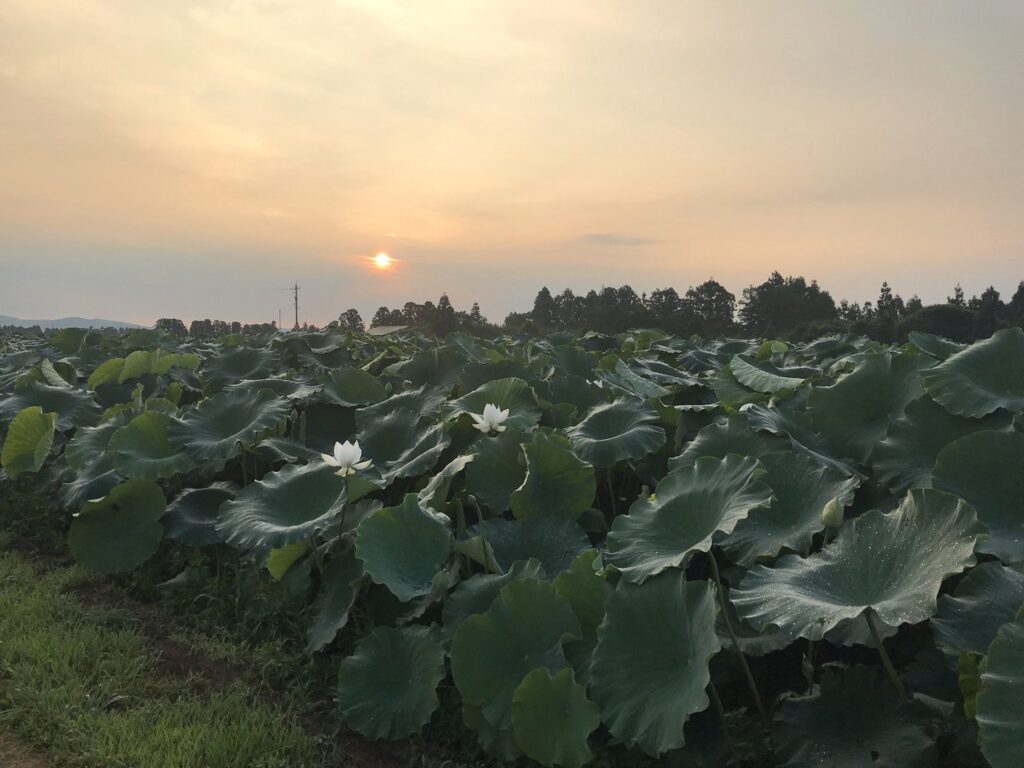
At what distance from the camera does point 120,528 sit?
379 cm

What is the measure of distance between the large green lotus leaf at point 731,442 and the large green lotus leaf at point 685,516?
1.37ft

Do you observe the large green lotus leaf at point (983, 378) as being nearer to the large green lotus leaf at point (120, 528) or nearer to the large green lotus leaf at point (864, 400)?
the large green lotus leaf at point (864, 400)

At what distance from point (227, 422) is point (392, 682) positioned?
1908 millimetres

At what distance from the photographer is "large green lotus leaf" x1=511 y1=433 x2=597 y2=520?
2723 mm

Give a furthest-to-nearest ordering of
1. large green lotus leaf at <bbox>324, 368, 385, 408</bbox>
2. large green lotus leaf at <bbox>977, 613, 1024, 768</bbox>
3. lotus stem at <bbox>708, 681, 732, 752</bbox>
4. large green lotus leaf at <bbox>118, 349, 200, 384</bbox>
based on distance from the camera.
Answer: large green lotus leaf at <bbox>118, 349, 200, 384</bbox> → large green lotus leaf at <bbox>324, 368, 385, 408</bbox> → lotus stem at <bbox>708, 681, 732, 752</bbox> → large green lotus leaf at <bbox>977, 613, 1024, 768</bbox>

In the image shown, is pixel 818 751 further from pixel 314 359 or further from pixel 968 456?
pixel 314 359

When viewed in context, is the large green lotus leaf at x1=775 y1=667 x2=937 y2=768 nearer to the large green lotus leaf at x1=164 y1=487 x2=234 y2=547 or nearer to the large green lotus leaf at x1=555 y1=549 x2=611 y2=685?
the large green lotus leaf at x1=555 y1=549 x2=611 y2=685

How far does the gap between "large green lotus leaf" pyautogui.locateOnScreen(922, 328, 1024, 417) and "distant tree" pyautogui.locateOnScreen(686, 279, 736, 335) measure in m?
40.9

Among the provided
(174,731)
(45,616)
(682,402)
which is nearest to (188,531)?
(45,616)

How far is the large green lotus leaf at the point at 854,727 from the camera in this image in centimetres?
175

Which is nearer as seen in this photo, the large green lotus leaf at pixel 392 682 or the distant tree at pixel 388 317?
the large green lotus leaf at pixel 392 682

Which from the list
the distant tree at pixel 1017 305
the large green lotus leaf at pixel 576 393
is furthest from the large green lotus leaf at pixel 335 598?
the distant tree at pixel 1017 305

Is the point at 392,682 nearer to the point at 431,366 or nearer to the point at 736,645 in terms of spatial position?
the point at 736,645

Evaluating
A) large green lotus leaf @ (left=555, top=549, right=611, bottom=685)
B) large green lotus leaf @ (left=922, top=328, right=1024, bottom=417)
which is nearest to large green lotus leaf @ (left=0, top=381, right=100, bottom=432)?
large green lotus leaf @ (left=555, top=549, right=611, bottom=685)
